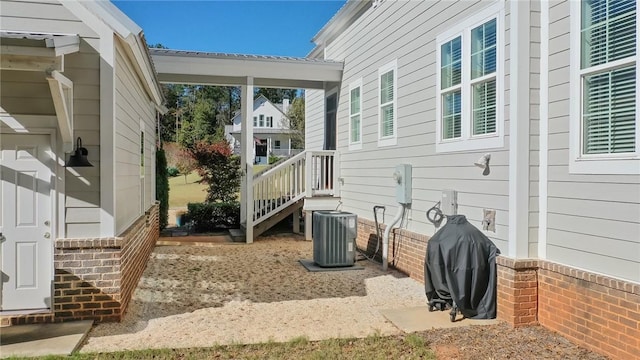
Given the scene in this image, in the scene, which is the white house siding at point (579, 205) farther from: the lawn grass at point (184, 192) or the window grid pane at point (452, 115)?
the lawn grass at point (184, 192)

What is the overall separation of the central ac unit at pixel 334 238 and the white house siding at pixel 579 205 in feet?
12.3

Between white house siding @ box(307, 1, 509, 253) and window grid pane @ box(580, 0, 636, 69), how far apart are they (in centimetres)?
84

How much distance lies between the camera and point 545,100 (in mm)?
4789

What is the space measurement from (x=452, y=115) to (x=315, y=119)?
25.6ft

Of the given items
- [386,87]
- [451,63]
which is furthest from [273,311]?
[386,87]

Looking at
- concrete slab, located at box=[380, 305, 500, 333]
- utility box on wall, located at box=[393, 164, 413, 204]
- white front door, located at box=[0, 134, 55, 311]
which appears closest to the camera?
white front door, located at box=[0, 134, 55, 311]

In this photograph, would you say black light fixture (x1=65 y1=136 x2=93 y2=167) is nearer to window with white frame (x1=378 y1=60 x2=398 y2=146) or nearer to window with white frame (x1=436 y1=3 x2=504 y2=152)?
window with white frame (x1=436 y1=3 x2=504 y2=152)

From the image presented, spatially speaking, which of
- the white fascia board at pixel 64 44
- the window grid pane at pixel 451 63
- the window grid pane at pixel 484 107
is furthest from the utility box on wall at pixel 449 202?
the white fascia board at pixel 64 44

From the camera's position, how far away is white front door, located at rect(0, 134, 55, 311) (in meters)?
4.75

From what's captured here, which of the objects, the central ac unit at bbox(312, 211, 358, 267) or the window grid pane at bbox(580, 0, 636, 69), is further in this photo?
the central ac unit at bbox(312, 211, 358, 267)

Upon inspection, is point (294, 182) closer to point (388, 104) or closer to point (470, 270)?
point (388, 104)

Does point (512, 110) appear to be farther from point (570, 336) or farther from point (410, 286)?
point (410, 286)

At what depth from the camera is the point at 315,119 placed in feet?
45.0

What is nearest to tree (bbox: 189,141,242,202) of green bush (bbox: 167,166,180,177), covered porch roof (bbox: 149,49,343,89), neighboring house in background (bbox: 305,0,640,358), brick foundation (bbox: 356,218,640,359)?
covered porch roof (bbox: 149,49,343,89)
